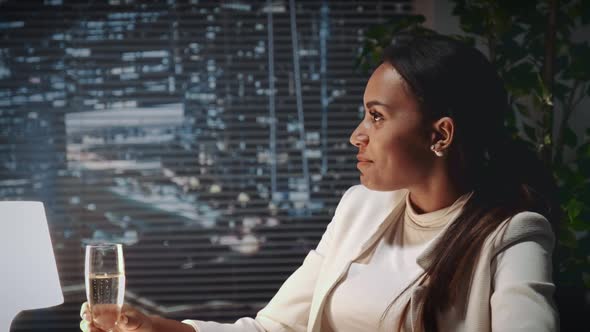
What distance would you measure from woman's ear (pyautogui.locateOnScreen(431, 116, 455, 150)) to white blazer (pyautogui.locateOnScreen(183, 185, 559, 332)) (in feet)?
0.59

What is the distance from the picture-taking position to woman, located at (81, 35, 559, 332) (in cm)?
131

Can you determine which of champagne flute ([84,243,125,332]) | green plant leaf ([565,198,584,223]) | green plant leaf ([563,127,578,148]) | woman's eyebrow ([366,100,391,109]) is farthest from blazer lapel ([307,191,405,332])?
green plant leaf ([563,127,578,148])

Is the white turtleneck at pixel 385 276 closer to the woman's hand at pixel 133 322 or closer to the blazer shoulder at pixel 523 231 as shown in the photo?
the blazer shoulder at pixel 523 231

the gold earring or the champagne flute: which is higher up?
the gold earring

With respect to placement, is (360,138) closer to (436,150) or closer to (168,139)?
(436,150)

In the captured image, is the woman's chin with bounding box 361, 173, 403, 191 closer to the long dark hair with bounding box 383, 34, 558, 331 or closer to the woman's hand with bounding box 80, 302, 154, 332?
the long dark hair with bounding box 383, 34, 558, 331

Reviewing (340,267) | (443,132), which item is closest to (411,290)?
(340,267)

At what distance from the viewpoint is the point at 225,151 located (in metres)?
3.82

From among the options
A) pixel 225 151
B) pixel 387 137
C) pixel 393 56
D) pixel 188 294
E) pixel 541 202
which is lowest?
pixel 188 294

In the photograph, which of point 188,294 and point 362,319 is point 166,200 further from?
point 362,319

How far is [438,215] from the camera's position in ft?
4.86

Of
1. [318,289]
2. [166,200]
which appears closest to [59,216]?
[166,200]

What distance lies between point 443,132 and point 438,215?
0.17m

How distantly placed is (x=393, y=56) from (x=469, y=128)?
0.21 metres
